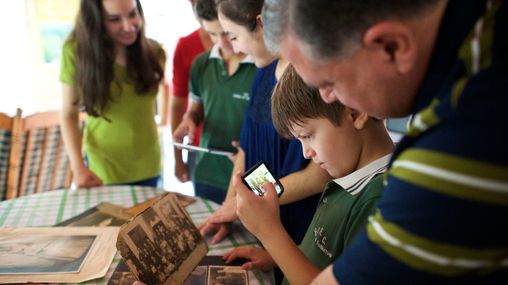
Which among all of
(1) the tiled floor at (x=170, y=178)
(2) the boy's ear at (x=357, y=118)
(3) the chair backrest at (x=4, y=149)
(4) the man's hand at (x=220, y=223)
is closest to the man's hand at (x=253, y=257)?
(4) the man's hand at (x=220, y=223)

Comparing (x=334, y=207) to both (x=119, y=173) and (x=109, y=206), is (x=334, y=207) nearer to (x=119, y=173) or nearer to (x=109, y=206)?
(x=109, y=206)

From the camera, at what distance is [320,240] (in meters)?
0.87

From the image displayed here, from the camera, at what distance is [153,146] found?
1914 millimetres

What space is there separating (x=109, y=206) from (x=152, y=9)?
341 centimetres

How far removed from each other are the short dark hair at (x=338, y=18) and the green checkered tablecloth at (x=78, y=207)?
730mm

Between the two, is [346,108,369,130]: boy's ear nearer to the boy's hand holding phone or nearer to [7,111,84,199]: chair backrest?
the boy's hand holding phone

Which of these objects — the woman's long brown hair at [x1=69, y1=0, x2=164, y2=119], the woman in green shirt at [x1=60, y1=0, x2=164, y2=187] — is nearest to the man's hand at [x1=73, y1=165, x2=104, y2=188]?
the woman in green shirt at [x1=60, y1=0, x2=164, y2=187]

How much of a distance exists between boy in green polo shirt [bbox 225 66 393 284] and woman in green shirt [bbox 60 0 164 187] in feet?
3.25

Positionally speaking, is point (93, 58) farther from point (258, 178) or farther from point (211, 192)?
point (258, 178)

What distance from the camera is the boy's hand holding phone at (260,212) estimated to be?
2.49ft

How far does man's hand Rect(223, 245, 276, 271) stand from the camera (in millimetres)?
947

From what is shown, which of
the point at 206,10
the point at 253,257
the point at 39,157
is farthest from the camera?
the point at 39,157

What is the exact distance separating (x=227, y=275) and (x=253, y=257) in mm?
88

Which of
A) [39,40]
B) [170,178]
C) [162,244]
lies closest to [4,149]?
[162,244]
